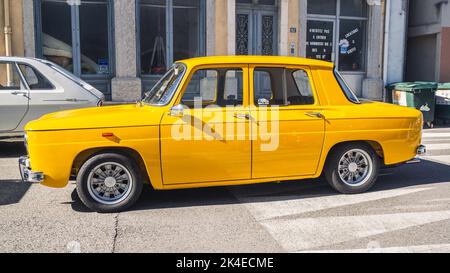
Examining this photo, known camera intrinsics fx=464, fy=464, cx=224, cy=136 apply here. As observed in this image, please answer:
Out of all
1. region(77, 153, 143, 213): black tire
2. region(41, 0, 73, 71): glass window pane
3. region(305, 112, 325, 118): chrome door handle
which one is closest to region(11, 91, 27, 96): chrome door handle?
region(77, 153, 143, 213): black tire

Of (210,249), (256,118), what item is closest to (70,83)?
(256,118)

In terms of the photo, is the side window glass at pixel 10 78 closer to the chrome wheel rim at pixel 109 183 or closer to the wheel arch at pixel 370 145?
the chrome wheel rim at pixel 109 183

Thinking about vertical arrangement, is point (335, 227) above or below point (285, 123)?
below

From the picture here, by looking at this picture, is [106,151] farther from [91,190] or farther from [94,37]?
[94,37]

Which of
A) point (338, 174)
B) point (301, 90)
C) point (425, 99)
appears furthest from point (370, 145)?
point (425, 99)

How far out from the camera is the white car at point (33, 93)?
800cm

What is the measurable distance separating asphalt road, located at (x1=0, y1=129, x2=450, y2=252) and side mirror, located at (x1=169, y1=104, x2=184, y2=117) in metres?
1.10

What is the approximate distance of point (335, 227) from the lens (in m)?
4.73

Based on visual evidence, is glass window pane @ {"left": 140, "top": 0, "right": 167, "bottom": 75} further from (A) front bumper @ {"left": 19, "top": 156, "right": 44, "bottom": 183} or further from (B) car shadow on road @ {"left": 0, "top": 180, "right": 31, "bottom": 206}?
(A) front bumper @ {"left": 19, "top": 156, "right": 44, "bottom": 183}

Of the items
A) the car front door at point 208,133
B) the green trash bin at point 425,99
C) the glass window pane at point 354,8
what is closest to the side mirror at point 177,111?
the car front door at point 208,133

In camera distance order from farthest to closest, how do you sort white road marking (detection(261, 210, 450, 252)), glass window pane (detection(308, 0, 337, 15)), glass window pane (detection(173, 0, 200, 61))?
glass window pane (detection(308, 0, 337, 15)) < glass window pane (detection(173, 0, 200, 61)) < white road marking (detection(261, 210, 450, 252))

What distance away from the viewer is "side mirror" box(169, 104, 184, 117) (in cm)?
512

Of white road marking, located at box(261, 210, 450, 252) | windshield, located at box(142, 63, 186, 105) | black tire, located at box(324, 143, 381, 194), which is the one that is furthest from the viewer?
black tire, located at box(324, 143, 381, 194)

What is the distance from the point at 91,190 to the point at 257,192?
7.02 ft
